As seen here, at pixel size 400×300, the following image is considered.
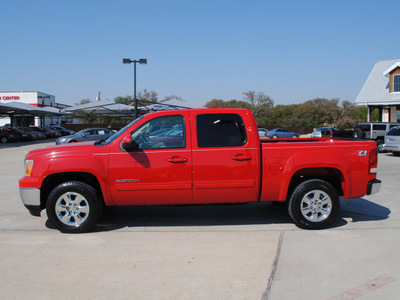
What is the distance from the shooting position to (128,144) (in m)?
5.17

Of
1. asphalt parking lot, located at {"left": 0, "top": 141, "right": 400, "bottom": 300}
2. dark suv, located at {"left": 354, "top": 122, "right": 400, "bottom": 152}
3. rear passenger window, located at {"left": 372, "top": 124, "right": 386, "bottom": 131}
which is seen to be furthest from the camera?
rear passenger window, located at {"left": 372, "top": 124, "right": 386, "bottom": 131}

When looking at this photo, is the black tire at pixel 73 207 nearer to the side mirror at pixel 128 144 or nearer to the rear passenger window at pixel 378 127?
the side mirror at pixel 128 144

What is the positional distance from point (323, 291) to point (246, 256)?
3.69 feet

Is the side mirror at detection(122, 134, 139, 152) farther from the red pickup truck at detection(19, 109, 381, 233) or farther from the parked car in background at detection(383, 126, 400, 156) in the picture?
the parked car in background at detection(383, 126, 400, 156)

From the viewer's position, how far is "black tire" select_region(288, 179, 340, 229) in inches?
219

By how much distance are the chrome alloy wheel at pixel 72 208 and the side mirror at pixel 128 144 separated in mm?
1000

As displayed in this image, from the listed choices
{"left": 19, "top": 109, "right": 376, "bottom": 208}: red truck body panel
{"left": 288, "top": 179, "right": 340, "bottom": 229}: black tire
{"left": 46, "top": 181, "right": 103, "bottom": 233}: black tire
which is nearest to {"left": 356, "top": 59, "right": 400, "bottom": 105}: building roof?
{"left": 288, "top": 179, "right": 340, "bottom": 229}: black tire

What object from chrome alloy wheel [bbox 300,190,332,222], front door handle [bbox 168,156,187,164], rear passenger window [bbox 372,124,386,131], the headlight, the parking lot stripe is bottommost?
the parking lot stripe

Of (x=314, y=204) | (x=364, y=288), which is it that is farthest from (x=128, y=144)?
(x=364, y=288)

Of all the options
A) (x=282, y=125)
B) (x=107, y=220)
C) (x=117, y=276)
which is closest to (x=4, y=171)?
(x=107, y=220)

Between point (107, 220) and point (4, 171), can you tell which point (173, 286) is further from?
point (4, 171)

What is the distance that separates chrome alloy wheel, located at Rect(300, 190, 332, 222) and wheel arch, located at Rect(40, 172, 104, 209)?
314 cm

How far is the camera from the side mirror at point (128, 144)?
5.17 meters

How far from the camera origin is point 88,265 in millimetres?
4336
